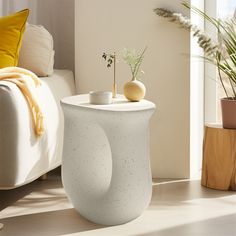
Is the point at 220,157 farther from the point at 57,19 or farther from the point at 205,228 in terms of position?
the point at 57,19

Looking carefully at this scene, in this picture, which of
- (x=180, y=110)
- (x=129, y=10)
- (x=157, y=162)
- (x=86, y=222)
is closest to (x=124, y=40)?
(x=129, y=10)

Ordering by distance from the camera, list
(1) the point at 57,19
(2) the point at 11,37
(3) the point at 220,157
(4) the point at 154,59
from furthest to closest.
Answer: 1. (1) the point at 57,19
2. (4) the point at 154,59
3. (3) the point at 220,157
4. (2) the point at 11,37

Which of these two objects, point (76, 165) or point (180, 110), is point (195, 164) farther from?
point (76, 165)

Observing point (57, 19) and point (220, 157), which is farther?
point (57, 19)

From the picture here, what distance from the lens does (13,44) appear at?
3049mm

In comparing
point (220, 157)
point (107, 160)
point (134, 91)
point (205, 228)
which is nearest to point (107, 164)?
point (107, 160)

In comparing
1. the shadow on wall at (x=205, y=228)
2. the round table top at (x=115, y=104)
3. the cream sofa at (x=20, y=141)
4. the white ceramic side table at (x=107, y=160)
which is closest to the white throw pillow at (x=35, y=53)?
the cream sofa at (x=20, y=141)

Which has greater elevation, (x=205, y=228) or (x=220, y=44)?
(x=220, y=44)

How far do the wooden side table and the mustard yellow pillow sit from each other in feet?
3.52

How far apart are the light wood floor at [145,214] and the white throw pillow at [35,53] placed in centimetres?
63

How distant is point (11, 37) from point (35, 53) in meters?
0.20

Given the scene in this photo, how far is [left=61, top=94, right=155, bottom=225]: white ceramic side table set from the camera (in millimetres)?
2479

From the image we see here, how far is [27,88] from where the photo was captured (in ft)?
8.71

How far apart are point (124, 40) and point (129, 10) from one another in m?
0.17
